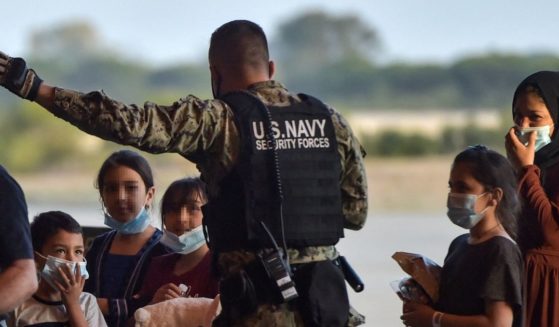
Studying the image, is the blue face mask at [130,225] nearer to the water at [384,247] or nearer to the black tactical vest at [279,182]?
the black tactical vest at [279,182]

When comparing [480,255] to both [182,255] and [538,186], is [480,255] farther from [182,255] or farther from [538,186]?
[182,255]

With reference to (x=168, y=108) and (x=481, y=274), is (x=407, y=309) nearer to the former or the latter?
(x=481, y=274)

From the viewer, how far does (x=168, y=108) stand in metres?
3.69

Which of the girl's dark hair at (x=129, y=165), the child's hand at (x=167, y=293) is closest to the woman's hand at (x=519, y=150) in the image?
the child's hand at (x=167, y=293)

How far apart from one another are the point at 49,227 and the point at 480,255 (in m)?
1.66

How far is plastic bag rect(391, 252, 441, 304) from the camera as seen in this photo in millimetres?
4238

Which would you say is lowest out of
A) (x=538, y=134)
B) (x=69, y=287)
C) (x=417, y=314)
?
(x=417, y=314)

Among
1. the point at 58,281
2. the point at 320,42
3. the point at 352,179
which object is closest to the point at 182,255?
the point at 58,281

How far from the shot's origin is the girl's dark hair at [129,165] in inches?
205

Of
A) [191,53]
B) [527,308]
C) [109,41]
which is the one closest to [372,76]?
[191,53]

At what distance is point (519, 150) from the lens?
4488mm

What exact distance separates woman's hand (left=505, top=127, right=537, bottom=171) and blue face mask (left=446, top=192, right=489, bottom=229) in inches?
15.5

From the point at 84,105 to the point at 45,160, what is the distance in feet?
59.0

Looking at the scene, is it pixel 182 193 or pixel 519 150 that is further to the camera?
pixel 182 193
